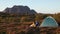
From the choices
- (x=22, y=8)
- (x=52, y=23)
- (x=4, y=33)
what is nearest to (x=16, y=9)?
(x=22, y=8)

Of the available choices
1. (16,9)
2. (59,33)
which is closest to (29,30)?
(59,33)

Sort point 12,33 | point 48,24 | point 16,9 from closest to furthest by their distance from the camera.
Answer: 1. point 12,33
2. point 48,24
3. point 16,9

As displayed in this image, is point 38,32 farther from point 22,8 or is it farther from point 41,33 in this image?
point 22,8

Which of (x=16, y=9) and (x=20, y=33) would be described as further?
(x=16, y=9)

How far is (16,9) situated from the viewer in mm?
109250

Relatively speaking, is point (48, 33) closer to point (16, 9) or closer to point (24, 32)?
point (24, 32)

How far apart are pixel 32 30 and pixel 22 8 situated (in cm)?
9440

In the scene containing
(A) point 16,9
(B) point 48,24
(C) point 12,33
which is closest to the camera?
(C) point 12,33

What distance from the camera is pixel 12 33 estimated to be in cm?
1634

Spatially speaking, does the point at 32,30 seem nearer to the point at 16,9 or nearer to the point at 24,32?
the point at 24,32

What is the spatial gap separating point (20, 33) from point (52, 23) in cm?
904

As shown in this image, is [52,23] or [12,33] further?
[52,23]

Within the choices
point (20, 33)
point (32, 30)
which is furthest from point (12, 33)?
point (32, 30)

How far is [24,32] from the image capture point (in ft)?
54.4
